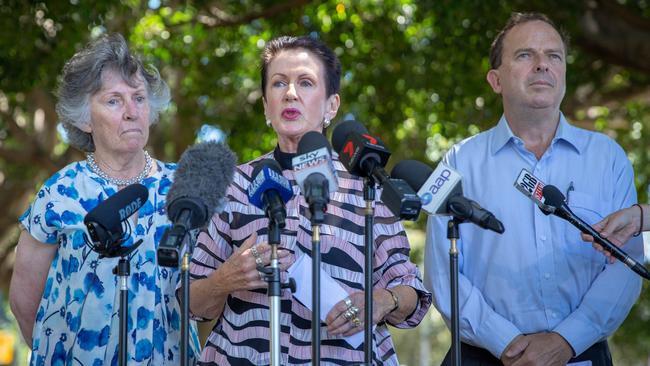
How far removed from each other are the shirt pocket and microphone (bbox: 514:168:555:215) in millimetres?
883

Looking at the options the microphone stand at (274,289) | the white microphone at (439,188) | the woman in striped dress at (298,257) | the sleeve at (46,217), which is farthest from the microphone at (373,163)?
the sleeve at (46,217)

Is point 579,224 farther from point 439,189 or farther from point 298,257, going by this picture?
point 298,257

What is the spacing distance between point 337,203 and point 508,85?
1212 mm

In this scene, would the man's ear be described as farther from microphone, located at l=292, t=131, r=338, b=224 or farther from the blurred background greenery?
the blurred background greenery

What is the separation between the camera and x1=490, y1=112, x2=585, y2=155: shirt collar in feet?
16.1

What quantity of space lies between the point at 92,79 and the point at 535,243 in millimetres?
2233

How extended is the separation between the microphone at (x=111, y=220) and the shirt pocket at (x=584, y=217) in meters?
2.11

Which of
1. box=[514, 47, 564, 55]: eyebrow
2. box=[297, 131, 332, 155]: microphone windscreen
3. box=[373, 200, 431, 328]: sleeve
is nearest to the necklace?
box=[373, 200, 431, 328]: sleeve

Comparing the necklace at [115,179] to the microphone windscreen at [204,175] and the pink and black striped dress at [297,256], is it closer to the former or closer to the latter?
the pink and black striped dress at [297,256]

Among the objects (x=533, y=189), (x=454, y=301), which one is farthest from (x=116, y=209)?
(x=533, y=189)

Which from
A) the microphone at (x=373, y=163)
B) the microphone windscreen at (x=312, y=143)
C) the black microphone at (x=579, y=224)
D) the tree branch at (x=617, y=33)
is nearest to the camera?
the microphone at (x=373, y=163)

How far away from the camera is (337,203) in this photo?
442 cm

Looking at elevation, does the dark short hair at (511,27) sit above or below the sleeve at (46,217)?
above

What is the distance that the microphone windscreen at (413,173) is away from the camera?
12.0 feet
